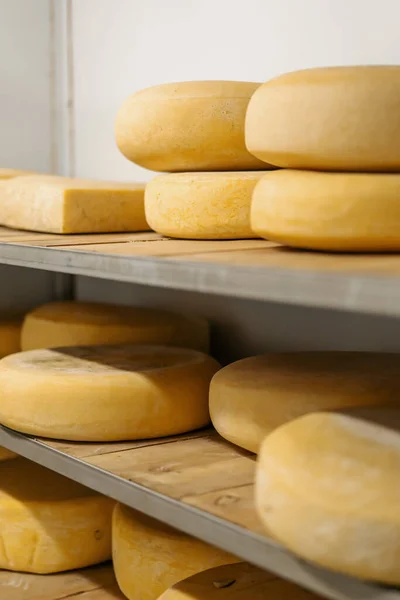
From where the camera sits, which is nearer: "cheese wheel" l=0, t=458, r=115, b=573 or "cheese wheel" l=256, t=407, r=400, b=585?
"cheese wheel" l=256, t=407, r=400, b=585

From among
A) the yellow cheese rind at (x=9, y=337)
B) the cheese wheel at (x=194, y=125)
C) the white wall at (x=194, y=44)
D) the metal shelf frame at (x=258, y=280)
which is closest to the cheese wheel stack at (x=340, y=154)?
the metal shelf frame at (x=258, y=280)

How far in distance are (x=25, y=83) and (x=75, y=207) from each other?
0.86 meters

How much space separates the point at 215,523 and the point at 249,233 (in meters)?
0.52

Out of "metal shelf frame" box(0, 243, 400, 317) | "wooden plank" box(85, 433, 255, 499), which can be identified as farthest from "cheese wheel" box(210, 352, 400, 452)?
"metal shelf frame" box(0, 243, 400, 317)

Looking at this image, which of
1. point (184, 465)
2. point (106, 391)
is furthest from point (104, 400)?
point (184, 465)

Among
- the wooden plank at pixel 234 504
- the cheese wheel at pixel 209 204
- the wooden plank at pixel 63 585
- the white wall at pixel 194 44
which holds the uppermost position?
the white wall at pixel 194 44

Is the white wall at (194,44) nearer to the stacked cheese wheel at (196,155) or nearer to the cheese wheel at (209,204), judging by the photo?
the stacked cheese wheel at (196,155)

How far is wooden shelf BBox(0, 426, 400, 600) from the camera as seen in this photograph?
98cm

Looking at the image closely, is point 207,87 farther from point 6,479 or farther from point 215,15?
point 6,479

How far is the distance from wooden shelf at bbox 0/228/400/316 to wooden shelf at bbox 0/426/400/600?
28 centimetres

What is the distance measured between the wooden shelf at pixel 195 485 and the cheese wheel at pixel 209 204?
34 centimetres

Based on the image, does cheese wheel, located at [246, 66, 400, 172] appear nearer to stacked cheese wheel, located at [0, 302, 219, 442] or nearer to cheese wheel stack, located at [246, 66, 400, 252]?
cheese wheel stack, located at [246, 66, 400, 252]

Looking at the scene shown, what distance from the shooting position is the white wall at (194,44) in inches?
64.4

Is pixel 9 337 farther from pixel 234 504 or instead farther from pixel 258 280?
pixel 258 280
